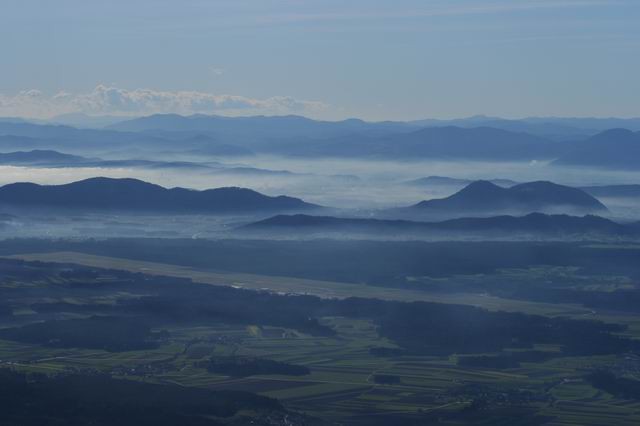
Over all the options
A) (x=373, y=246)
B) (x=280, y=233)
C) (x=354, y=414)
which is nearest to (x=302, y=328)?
(x=354, y=414)

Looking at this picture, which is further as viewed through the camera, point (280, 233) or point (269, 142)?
point (269, 142)

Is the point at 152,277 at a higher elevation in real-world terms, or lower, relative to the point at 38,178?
lower

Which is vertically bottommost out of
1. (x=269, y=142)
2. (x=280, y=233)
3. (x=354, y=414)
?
(x=354, y=414)

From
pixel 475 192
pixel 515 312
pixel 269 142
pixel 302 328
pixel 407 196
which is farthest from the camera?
pixel 269 142

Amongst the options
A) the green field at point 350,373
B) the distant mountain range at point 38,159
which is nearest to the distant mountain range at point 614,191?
the distant mountain range at point 38,159

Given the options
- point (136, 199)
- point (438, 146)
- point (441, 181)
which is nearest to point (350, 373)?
point (136, 199)

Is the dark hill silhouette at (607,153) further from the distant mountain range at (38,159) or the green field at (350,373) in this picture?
the green field at (350,373)

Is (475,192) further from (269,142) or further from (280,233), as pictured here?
(269,142)
